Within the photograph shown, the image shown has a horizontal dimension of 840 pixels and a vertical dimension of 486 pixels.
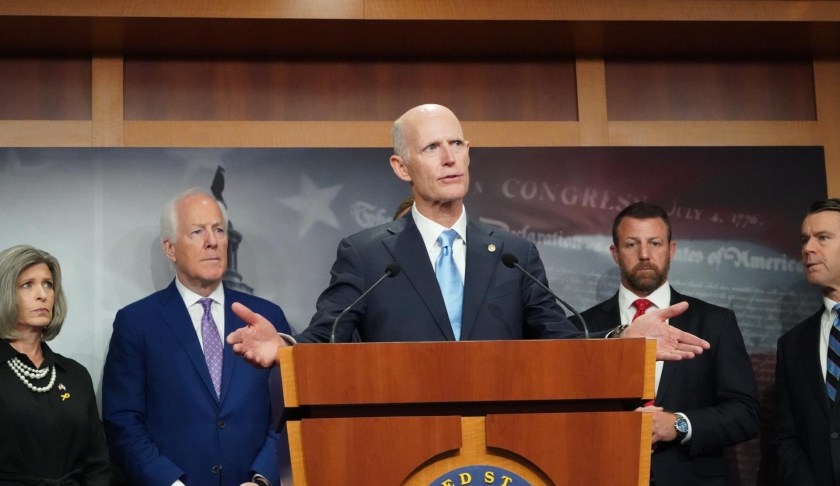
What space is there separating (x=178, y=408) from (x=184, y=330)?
30cm

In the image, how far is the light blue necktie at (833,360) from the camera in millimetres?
4001

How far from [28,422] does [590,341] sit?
219 cm

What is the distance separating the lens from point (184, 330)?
403 centimetres

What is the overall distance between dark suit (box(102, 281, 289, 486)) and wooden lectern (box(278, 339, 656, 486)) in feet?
5.77

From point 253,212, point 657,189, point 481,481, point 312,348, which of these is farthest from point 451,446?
point 657,189

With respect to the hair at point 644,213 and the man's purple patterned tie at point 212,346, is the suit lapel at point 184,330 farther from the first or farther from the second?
the hair at point 644,213

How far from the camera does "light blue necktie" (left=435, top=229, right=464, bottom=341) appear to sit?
281 centimetres

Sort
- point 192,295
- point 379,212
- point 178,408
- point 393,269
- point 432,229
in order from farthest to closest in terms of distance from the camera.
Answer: point 379,212, point 192,295, point 178,408, point 432,229, point 393,269

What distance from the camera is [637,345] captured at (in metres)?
2.19

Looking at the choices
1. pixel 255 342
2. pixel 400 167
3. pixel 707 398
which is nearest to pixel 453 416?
pixel 255 342

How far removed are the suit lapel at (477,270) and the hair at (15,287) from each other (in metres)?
1.72

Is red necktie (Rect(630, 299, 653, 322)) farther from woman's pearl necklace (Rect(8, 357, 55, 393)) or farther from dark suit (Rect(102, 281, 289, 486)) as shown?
woman's pearl necklace (Rect(8, 357, 55, 393))

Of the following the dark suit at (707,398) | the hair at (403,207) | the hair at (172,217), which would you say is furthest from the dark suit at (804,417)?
the hair at (172,217)

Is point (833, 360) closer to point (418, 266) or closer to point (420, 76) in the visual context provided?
point (418, 266)
